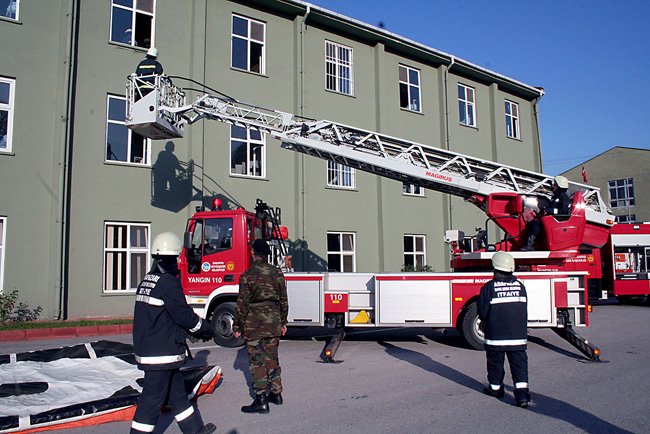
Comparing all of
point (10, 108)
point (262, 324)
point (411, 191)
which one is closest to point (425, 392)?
point (262, 324)

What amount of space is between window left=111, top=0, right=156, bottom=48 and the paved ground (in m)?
9.21

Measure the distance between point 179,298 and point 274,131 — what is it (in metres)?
6.56

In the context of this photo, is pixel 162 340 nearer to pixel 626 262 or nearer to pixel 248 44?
pixel 248 44

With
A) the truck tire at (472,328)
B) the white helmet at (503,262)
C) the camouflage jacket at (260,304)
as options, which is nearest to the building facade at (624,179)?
the truck tire at (472,328)

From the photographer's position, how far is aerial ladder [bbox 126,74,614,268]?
31.6 ft

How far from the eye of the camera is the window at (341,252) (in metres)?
17.4

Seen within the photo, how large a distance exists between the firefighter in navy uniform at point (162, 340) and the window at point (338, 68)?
14730mm

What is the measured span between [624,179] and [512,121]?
19.8 meters

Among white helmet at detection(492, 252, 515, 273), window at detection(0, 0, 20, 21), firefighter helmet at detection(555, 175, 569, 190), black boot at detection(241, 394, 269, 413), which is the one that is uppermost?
window at detection(0, 0, 20, 21)

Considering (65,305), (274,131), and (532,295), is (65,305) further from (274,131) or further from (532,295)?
(532,295)

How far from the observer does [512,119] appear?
25156 mm

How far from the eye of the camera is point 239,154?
625 inches

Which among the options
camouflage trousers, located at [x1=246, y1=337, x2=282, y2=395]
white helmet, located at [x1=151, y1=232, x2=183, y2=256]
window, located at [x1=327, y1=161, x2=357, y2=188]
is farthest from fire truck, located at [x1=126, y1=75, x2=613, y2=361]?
window, located at [x1=327, y1=161, x2=357, y2=188]

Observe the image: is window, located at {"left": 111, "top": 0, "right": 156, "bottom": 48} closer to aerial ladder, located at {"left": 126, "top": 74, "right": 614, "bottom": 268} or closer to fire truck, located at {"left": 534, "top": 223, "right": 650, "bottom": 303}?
aerial ladder, located at {"left": 126, "top": 74, "right": 614, "bottom": 268}
